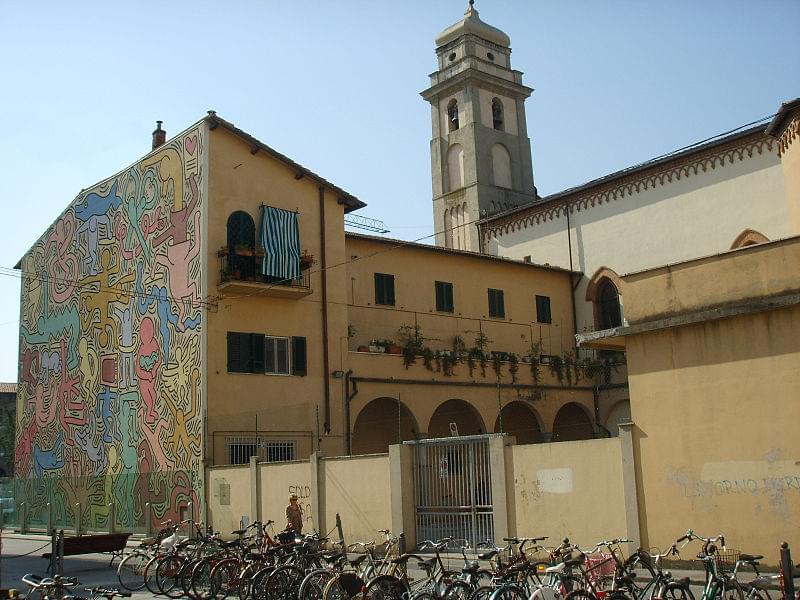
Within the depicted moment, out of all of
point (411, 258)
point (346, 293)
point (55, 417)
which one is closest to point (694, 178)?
point (411, 258)

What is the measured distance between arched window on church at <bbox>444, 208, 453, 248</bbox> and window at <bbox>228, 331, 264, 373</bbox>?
24173 mm

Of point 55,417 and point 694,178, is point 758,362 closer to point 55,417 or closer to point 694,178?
point 694,178

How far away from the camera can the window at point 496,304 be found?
3397 cm

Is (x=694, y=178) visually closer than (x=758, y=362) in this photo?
No

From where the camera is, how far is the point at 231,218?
1040 inches

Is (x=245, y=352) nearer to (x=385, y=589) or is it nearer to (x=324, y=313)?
(x=324, y=313)

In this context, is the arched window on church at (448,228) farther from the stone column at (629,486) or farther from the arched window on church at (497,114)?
the stone column at (629,486)

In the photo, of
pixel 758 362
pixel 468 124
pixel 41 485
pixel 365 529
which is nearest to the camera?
pixel 758 362

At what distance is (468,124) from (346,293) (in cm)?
2263

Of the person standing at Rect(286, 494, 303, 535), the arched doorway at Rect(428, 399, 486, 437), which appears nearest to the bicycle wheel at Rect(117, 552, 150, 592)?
the person standing at Rect(286, 494, 303, 535)

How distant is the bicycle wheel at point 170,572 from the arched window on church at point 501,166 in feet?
119

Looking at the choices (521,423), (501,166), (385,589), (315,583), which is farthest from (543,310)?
(385,589)

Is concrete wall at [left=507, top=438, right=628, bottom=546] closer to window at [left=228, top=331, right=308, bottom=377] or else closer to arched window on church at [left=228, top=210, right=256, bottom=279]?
window at [left=228, top=331, right=308, bottom=377]

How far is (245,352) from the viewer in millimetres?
25828
